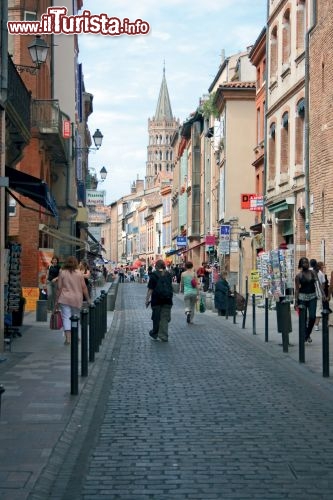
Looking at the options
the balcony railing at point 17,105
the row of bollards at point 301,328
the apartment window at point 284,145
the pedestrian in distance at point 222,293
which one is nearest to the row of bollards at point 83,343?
the row of bollards at point 301,328

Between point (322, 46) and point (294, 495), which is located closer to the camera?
point (294, 495)

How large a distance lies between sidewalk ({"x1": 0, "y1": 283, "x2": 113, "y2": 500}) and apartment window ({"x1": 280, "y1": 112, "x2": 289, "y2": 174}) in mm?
15882

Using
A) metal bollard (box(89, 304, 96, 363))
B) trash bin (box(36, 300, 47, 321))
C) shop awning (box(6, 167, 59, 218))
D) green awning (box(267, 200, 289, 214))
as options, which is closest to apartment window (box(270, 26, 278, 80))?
green awning (box(267, 200, 289, 214))

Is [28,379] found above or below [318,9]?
below

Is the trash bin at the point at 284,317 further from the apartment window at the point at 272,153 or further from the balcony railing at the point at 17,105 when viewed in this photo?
the apartment window at the point at 272,153

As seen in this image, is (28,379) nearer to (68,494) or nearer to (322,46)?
(68,494)

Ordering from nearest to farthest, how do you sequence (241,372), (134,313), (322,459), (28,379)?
1. (322,459)
2. (28,379)
3. (241,372)
4. (134,313)

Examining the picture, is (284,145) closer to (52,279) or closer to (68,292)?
(52,279)

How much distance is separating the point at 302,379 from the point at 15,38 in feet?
56.1

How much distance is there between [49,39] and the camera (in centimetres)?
3253

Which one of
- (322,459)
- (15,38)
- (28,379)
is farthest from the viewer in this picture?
(15,38)

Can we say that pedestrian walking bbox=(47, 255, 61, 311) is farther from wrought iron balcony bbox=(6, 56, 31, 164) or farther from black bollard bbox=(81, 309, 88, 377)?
black bollard bbox=(81, 309, 88, 377)

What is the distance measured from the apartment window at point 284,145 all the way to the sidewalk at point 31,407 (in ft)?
52.1

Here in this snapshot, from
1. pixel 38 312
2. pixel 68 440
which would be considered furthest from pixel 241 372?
pixel 38 312
